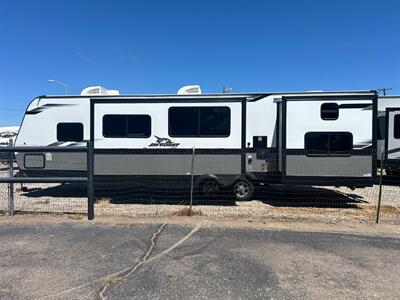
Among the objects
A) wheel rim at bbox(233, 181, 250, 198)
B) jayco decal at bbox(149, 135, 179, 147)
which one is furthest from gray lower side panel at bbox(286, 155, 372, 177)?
jayco decal at bbox(149, 135, 179, 147)

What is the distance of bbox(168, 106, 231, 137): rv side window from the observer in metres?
9.26

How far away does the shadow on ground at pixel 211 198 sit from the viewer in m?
9.54

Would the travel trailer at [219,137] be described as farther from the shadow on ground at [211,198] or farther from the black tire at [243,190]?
the shadow on ground at [211,198]

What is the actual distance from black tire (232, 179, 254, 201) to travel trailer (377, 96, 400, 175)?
653 cm

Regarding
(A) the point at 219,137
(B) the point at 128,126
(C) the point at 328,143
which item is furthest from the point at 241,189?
Answer: (B) the point at 128,126

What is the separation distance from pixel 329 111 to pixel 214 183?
3.49 m

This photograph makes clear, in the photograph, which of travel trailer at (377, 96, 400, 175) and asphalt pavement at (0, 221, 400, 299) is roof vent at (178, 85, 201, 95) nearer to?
asphalt pavement at (0, 221, 400, 299)

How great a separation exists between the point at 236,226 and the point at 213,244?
1.13m

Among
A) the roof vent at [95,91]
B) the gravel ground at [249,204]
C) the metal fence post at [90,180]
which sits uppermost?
the roof vent at [95,91]

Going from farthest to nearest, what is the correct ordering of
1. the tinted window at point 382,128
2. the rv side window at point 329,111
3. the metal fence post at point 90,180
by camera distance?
the tinted window at point 382,128 → the rv side window at point 329,111 → the metal fence post at point 90,180

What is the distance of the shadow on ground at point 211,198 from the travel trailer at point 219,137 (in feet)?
1.49

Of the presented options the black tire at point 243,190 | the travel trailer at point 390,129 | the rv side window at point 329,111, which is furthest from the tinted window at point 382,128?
the black tire at point 243,190

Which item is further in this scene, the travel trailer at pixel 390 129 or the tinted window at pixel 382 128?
the tinted window at pixel 382 128

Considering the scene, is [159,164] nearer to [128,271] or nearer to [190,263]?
[190,263]
